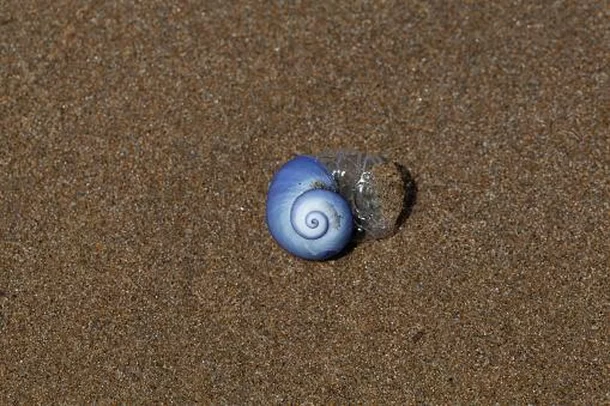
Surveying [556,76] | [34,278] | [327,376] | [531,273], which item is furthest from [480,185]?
[34,278]

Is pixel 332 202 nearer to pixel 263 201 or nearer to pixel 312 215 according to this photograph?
pixel 312 215

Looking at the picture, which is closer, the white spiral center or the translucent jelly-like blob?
the white spiral center

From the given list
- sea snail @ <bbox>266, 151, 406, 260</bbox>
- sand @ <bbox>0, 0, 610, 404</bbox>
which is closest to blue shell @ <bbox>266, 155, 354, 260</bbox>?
sea snail @ <bbox>266, 151, 406, 260</bbox>

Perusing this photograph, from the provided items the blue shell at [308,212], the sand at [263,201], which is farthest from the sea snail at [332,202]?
the sand at [263,201]

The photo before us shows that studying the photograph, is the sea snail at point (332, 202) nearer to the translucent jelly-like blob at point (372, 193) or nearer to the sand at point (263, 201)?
the translucent jelly-like blob at point (372, 193)

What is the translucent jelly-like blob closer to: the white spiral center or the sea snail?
the sea snail

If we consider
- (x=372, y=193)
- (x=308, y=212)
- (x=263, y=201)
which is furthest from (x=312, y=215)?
(x=263, y=201)

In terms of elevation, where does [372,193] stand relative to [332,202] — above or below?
below
